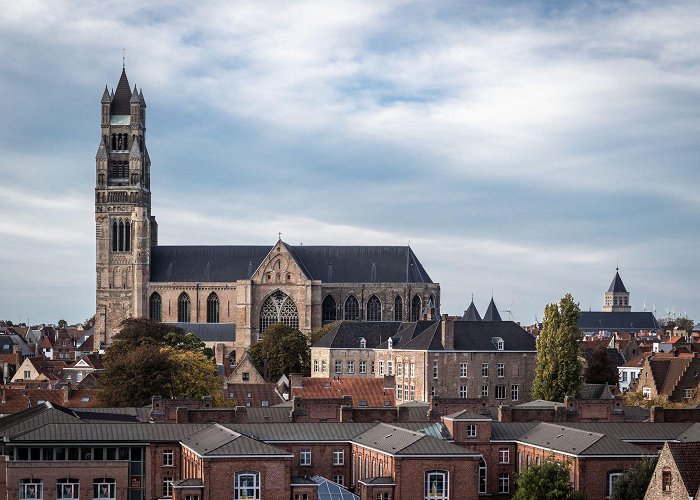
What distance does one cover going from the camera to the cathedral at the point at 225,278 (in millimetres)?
160750

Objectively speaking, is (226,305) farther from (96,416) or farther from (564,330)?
(96,416)

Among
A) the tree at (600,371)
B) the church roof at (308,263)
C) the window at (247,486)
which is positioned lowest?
the window at (247,486)

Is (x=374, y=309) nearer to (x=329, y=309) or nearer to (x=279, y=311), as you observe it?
(x=329, y=309)

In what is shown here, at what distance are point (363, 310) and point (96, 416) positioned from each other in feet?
308

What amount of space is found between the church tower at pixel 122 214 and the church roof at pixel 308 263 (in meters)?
3.25

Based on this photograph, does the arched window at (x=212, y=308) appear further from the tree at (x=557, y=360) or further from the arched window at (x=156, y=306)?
the tree at (x=557, y=360)

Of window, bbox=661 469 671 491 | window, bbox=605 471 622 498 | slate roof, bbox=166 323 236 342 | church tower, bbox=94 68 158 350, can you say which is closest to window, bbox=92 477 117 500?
window, bbox=605 471 622 498

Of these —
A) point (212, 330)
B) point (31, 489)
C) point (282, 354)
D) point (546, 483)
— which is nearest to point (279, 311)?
point (212, 330)

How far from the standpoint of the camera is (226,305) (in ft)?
538

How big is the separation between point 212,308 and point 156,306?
6431 millimetres

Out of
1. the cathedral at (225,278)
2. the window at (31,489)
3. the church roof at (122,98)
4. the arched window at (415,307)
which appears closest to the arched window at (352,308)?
the cathedral at (225,278)

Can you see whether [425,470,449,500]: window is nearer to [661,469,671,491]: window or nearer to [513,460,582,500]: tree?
[513,460,582,500]: tree

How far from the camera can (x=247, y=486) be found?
58.3 m

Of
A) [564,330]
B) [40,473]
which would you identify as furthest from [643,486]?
[564,330]
